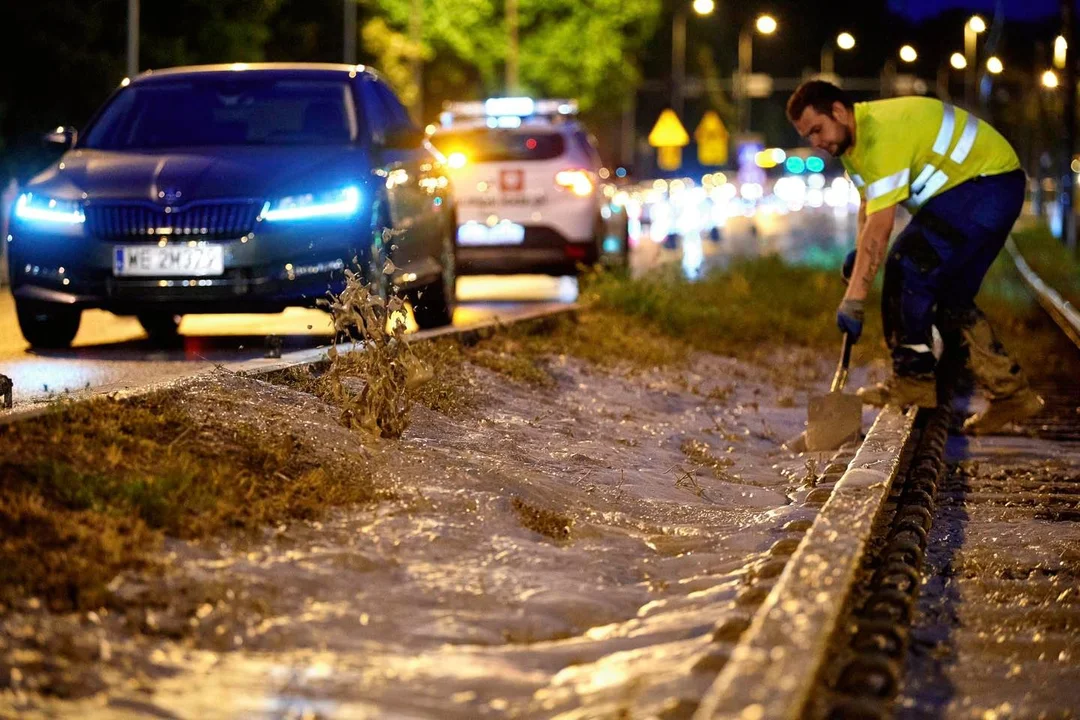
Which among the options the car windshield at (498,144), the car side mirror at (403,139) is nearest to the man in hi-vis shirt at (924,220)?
the car side mirror at (403,139)

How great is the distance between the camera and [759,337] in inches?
607

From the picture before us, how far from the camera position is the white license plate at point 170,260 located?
36.0 feet

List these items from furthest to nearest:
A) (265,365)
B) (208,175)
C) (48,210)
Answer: (48,210)
(208,175)
(265,365)

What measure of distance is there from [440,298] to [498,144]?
5.32 meters

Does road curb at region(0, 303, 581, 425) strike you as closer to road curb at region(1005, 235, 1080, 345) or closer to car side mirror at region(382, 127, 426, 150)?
car side mirror at region(382, 127, 426, 150)

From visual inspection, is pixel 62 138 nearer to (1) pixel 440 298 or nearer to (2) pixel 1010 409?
(1) pixel 440 298

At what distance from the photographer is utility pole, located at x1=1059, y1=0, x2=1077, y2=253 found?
32438 mm

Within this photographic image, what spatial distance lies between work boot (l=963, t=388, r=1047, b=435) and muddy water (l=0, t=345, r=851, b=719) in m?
1.81

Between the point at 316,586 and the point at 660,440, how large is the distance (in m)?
4.31

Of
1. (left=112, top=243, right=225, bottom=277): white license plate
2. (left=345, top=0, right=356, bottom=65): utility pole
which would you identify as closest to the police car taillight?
(left=112, top=243, right=225, bottom=277): white license plate

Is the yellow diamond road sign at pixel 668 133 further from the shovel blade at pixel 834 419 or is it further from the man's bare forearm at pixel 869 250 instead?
the man's bare forearm at pixel 869 250

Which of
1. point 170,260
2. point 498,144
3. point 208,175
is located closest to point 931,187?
point 208,175

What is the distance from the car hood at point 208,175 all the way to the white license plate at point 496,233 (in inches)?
256

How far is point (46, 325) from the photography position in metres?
12.0
